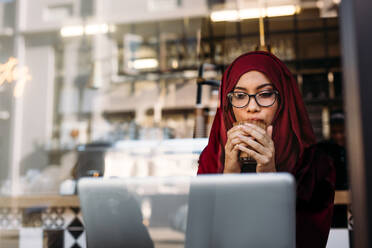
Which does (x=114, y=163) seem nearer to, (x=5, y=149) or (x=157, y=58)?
(x=5, y=149)

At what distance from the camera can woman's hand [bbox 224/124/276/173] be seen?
1.17 meters

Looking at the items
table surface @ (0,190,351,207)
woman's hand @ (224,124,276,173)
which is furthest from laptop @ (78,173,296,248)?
table surface @ (0,190,351,207)

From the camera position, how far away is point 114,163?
5.59 ft

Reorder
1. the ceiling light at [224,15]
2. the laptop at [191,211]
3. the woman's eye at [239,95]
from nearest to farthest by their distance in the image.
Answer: the laptop at [191,211] → the woman's eye at [239,95] → the ceiling light at [224,15]

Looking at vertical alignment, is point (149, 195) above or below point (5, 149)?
below

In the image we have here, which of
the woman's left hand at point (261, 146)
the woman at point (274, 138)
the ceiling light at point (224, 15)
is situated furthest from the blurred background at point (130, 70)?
the woman's left hand at point (261, 146)

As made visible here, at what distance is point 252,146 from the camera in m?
1.20

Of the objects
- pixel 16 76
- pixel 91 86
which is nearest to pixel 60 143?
pixel 91 86

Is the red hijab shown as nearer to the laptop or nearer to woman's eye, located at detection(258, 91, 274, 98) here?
woman's eye, located at detection(258, 91, 274, 98)

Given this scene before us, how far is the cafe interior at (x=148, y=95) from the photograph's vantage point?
108cm

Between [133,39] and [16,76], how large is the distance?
2582 millimetres

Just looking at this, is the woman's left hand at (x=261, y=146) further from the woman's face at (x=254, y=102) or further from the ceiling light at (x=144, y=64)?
the ceiling light at (x=144, y=64)

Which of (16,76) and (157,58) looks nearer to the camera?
(16,76)

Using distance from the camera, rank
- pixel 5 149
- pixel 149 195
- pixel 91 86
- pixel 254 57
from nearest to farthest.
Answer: pixel 149 195, pixel 254 57, pixel 5 149, pixel 91 86
